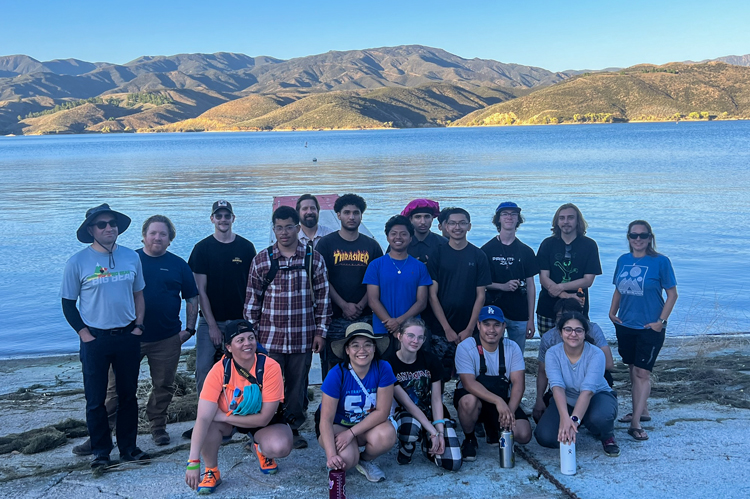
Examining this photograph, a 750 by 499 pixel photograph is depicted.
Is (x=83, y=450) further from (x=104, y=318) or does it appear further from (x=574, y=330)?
(x=574, y=330)

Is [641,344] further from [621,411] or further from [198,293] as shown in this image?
[198,293]

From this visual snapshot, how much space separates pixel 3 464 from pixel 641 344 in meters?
5.09

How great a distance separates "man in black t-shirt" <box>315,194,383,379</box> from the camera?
546cm

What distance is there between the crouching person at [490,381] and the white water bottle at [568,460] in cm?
49

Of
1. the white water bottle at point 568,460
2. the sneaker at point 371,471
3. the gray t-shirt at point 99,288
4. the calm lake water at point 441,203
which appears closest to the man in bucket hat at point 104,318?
the gray t-shirt at point 99,288

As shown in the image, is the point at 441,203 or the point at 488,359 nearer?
the point at 488,359

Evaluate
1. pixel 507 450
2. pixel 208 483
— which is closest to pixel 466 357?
pixel 507 450

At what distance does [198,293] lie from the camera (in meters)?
5.47

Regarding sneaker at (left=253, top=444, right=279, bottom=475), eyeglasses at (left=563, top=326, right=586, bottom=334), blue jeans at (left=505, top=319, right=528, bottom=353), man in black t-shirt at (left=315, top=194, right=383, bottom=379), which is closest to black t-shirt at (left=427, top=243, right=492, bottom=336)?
blue jeans at (left=505, top=319, right=528, bottom=353)

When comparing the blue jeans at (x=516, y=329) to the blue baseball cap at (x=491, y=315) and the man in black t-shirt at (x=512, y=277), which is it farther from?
the blue baseball cap at (x=491, y=315)

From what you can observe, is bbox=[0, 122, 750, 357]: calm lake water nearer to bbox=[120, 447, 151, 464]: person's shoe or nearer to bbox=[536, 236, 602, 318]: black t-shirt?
bbox=[536, 236, 602, 318]: black t-shirt

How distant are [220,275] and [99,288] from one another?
1156mm

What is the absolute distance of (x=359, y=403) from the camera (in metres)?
4.54

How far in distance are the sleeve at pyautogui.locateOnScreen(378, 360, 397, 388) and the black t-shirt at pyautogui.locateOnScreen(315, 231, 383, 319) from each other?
1028 millimetres
